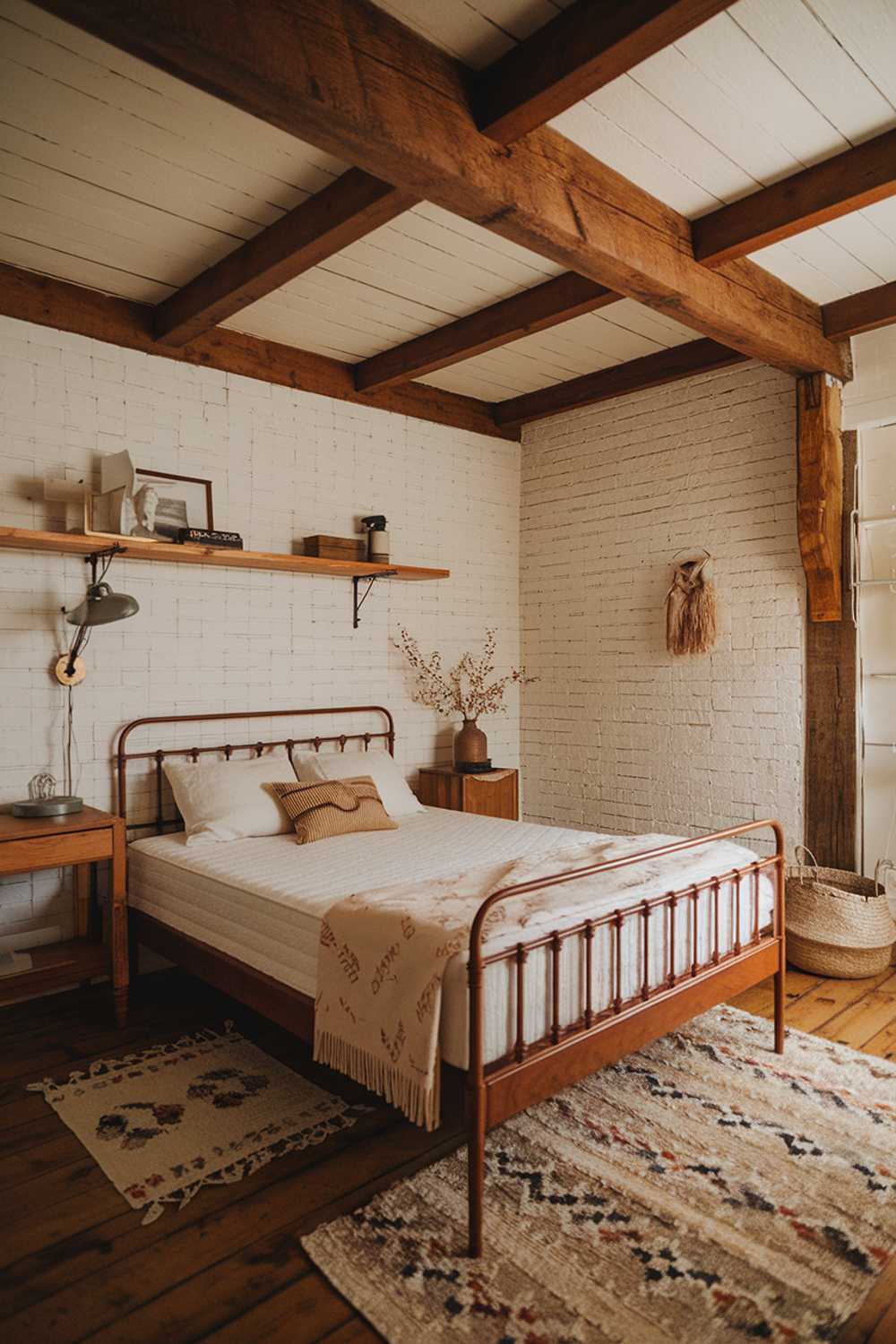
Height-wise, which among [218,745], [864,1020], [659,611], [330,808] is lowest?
[864,1020]

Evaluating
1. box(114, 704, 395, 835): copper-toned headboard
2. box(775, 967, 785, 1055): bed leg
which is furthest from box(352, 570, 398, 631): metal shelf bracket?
box(775, 967, 785, 1055): bed leg

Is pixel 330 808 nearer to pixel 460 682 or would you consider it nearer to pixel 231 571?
pixel 231 571

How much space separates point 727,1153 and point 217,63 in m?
3.12

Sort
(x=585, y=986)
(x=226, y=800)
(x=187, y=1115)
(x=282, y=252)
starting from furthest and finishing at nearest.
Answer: (x=226, y=800), (x=282, y=252), (x=187, y=1115), (x=585, y=986)

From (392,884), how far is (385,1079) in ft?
2.50

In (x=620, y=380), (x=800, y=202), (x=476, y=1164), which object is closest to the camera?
(x=476, y=1164)

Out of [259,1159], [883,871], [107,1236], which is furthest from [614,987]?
[883,871]

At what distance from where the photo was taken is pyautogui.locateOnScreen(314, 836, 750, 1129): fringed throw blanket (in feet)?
7.20

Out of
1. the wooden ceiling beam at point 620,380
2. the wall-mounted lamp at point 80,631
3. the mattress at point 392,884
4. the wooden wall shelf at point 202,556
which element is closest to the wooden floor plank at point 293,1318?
the mattress at point 392,884

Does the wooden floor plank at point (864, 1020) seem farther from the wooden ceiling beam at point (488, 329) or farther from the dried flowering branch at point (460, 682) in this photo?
the wooden ceiling beam at point (488, 329)

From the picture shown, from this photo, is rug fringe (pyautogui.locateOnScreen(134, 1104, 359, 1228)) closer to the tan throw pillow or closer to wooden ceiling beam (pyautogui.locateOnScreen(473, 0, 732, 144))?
the tan throw pillow

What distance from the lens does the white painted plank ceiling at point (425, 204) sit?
237 cm

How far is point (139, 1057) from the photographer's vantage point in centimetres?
316

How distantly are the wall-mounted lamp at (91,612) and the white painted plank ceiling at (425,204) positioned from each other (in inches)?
50.0
